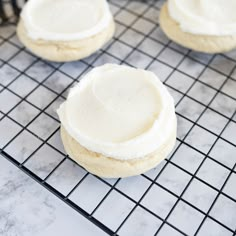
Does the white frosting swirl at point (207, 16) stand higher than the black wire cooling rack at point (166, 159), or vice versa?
the white frosting swirl at point (207, 16)

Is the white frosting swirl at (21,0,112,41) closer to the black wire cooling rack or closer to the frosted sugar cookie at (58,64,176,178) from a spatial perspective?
the black wire cooling rack

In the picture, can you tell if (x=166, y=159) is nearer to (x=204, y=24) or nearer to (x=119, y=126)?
(x=119, y=126)

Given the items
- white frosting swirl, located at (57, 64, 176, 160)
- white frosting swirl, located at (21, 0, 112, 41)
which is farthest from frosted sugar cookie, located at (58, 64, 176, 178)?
white frosting swirl, located at (21, 0, 112, 41)

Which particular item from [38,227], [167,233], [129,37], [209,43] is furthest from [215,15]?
[38,227]

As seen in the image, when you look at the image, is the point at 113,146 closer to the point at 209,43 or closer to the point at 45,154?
the point at 45,154

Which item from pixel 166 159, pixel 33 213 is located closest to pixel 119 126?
pixel 166 159

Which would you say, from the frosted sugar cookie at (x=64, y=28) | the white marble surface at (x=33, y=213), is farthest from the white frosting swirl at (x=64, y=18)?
the white marble surface at (x=33, y=213)

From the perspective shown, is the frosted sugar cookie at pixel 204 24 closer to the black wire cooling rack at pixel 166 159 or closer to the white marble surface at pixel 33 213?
the black wire cooling rack at pixel 166 159

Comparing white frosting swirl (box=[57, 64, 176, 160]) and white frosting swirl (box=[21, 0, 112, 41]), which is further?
white frosting swirl (box=[21, 0, 112, 41])
